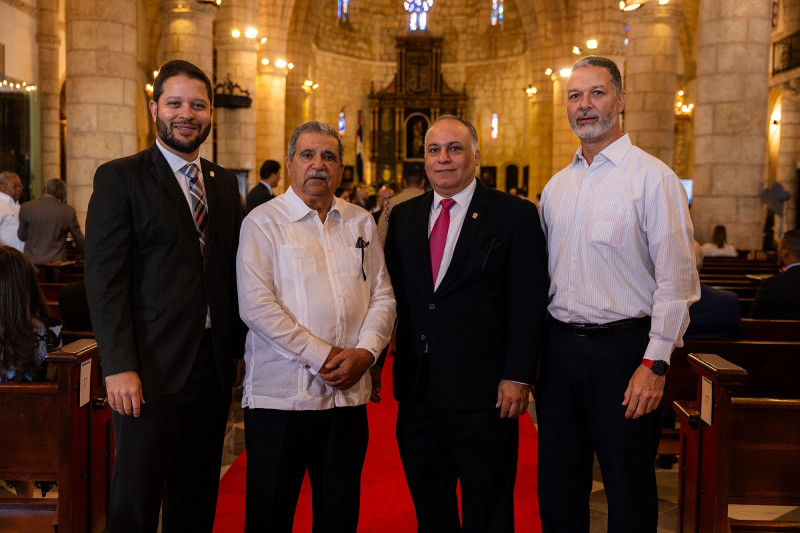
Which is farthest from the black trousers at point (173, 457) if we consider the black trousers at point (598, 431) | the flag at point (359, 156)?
the flag at point (359, 156)

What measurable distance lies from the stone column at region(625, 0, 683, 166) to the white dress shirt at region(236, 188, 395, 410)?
10284 mm

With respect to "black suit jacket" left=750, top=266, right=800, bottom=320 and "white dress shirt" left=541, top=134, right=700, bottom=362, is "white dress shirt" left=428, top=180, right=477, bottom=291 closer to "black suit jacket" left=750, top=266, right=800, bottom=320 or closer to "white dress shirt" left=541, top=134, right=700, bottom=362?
"white dress shirt" left=541, top=134, right=700, bottom=362

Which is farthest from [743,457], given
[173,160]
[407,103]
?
[407,103]

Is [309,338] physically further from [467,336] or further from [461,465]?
[461,465]

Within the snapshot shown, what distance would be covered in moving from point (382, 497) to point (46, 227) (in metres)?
4.80

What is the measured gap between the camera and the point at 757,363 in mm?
4102

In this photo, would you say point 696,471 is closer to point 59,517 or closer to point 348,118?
point 59,517

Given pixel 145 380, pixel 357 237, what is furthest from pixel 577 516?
pixel 145 380

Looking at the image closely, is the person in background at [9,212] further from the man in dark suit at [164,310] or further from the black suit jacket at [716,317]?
the black suit jacket at [716,317]

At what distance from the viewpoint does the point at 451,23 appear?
3086cm

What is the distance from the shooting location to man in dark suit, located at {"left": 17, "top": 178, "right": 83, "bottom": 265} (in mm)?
7105

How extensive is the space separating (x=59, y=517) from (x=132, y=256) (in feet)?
3.75

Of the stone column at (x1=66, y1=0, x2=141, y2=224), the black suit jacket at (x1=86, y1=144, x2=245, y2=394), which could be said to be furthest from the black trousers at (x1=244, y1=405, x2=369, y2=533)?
the stone column at (x1=66, y1=0, x2=141, y2=224)

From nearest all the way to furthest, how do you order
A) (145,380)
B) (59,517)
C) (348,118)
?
(145,380), (59,517), (348,118)
